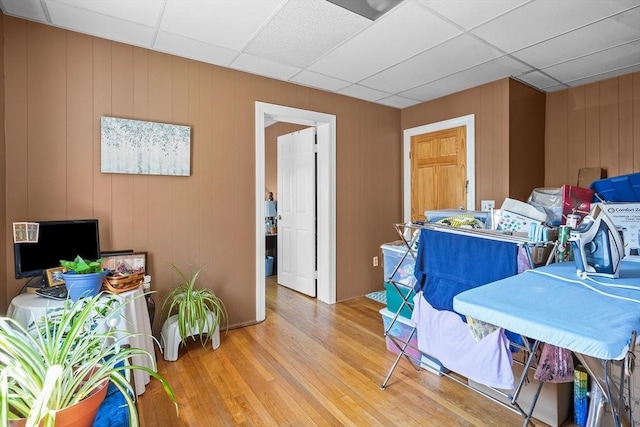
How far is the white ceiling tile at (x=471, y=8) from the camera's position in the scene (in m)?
2.04

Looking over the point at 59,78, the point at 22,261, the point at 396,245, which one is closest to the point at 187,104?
the point at 59,78

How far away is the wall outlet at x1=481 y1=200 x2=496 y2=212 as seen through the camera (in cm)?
337

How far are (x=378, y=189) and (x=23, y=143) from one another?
11.2 feet

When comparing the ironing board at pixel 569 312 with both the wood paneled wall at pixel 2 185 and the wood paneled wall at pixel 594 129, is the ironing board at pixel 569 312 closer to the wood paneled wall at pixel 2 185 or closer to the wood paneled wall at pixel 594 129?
the wood paneled wall at pixel 594 129

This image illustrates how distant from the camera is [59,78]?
2316mm

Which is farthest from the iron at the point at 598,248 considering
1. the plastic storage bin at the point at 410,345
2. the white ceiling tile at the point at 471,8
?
the white ceiling tile at the point at 471,8

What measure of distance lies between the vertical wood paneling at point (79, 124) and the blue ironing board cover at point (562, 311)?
2630 millimetres

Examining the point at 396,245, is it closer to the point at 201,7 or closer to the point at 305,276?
the point at 305,276

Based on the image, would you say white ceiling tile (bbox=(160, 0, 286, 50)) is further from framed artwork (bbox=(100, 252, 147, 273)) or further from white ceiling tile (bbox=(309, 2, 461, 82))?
framed artwork (bbox=(100, 252, 147, 273))

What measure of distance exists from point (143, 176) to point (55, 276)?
0.95 meters

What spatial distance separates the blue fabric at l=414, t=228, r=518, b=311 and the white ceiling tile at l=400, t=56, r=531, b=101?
205 cm

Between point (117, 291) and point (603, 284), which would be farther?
point (117, 291)

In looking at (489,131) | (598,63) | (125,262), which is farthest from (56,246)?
(598,63)

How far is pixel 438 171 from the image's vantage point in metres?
3.93
